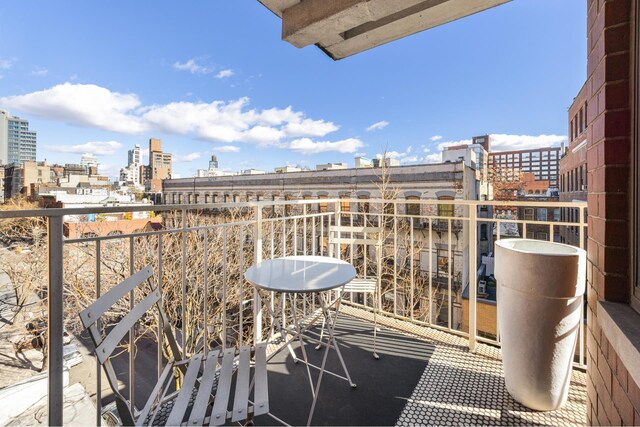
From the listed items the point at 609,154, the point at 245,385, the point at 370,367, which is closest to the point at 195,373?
the point at 245,385

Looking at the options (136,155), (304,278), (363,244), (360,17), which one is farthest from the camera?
(136,155)

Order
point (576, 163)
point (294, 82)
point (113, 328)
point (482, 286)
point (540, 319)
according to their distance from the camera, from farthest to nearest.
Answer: point (294, 82) → point (576, 163) → point (482, 286) → point (540, 319) → point (113, 328)

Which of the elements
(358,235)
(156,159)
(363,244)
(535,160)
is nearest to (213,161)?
(156,159)

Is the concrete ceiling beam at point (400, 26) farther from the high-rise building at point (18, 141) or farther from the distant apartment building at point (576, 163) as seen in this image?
the high-rise building at point (18, 141)

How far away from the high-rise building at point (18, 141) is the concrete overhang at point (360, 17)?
9018 cm

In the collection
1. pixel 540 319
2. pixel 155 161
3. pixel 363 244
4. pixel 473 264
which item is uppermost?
pixel 155 161

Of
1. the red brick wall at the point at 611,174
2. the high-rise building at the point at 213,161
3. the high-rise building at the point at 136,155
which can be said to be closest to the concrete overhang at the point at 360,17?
the red brick wall at the point at 611,174

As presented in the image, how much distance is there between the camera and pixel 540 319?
5.43 feet

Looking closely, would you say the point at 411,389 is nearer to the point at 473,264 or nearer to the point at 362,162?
the point at 473,264

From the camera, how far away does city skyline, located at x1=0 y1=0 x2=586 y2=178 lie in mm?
11922

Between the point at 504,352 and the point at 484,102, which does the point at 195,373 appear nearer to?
the point at 504,352

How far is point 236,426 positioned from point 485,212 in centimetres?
2200

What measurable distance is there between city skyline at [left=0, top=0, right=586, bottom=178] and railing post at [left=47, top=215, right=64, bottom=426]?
5.07 feet

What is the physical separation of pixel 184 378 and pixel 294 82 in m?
33.2
